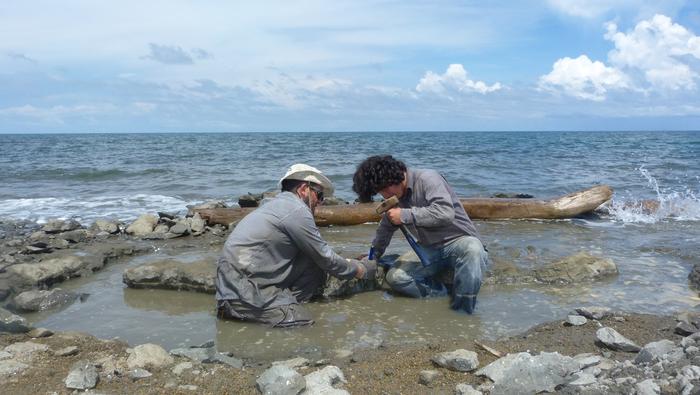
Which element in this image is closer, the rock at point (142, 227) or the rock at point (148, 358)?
the rock at point (148, 358)

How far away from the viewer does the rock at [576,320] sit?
5.06 meters

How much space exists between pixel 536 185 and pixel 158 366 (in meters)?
16.9

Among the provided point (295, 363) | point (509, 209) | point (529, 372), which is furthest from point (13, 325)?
point (509, 209)

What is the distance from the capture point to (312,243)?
5.18 m

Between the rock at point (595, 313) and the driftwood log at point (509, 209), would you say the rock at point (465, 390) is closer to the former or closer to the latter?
the rock at point (595, 313)

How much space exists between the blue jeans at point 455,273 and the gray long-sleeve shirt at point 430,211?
0.12 meters

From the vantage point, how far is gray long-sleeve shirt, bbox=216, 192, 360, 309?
515 cm

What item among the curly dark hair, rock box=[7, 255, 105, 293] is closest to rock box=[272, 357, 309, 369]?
the curly dark hair

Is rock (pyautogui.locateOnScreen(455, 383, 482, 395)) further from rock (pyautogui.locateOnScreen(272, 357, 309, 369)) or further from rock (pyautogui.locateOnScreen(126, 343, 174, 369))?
rock (pyautogui.locateOnScreen(126, 343, 174, 369))

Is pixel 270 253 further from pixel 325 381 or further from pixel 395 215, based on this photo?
pixel 325 381

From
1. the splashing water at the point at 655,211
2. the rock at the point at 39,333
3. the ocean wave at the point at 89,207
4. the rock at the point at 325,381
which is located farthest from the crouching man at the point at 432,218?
the ocean wave at the point at 89,207

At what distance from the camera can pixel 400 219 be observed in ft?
17.9

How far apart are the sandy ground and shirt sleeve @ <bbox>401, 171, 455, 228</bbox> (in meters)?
1.16

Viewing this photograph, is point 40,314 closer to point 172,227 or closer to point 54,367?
point 54,367
